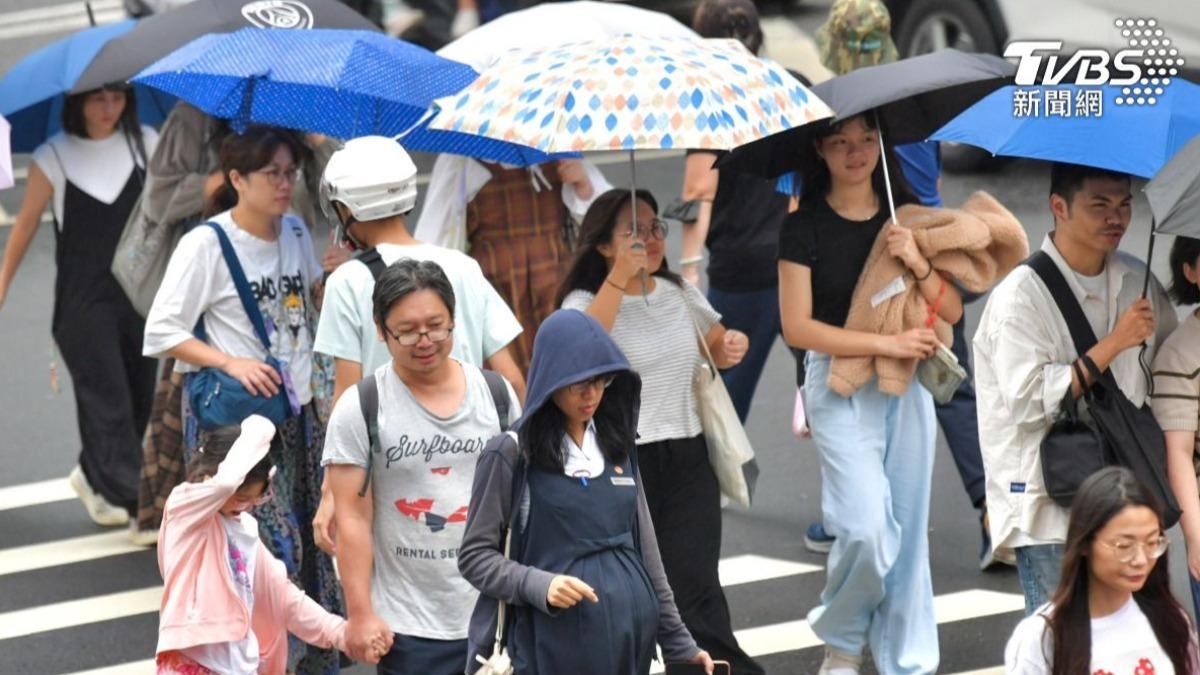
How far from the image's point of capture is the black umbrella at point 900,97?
22.7 ft

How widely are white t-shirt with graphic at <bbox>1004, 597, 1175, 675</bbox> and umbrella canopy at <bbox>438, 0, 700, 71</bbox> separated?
3.67 metres

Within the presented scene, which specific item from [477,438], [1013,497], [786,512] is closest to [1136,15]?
[786,512]

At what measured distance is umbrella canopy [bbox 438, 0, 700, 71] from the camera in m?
8.41

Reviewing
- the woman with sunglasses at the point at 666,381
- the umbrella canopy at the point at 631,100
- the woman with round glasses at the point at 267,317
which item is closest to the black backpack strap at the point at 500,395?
the umbrella canopy at the point at 631,100

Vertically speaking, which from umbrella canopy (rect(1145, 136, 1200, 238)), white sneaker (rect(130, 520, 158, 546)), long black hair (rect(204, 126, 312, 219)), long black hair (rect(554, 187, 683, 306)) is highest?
umbrella canopy (rect(1145, 136, 1200, 238))

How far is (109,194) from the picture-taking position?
29.7 feet

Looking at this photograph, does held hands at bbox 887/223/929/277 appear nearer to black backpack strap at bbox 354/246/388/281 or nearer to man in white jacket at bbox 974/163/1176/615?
man in white jacket at bbox 974/163/1176/615

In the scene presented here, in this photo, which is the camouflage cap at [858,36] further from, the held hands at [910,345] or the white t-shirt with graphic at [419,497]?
the white t-shirt with graphic at [419,497]

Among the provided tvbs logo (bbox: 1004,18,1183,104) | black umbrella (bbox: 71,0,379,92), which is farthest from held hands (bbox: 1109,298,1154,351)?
black umbrella (bbox: 71,0,379,92)

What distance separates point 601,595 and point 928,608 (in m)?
2.26

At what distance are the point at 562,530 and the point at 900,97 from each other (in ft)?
7.21

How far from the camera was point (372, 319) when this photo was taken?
6.36m

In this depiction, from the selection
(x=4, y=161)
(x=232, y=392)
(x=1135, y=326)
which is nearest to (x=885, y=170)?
(x=1135, y=326)

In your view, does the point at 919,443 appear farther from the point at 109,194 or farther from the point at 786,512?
the point at 109,194
